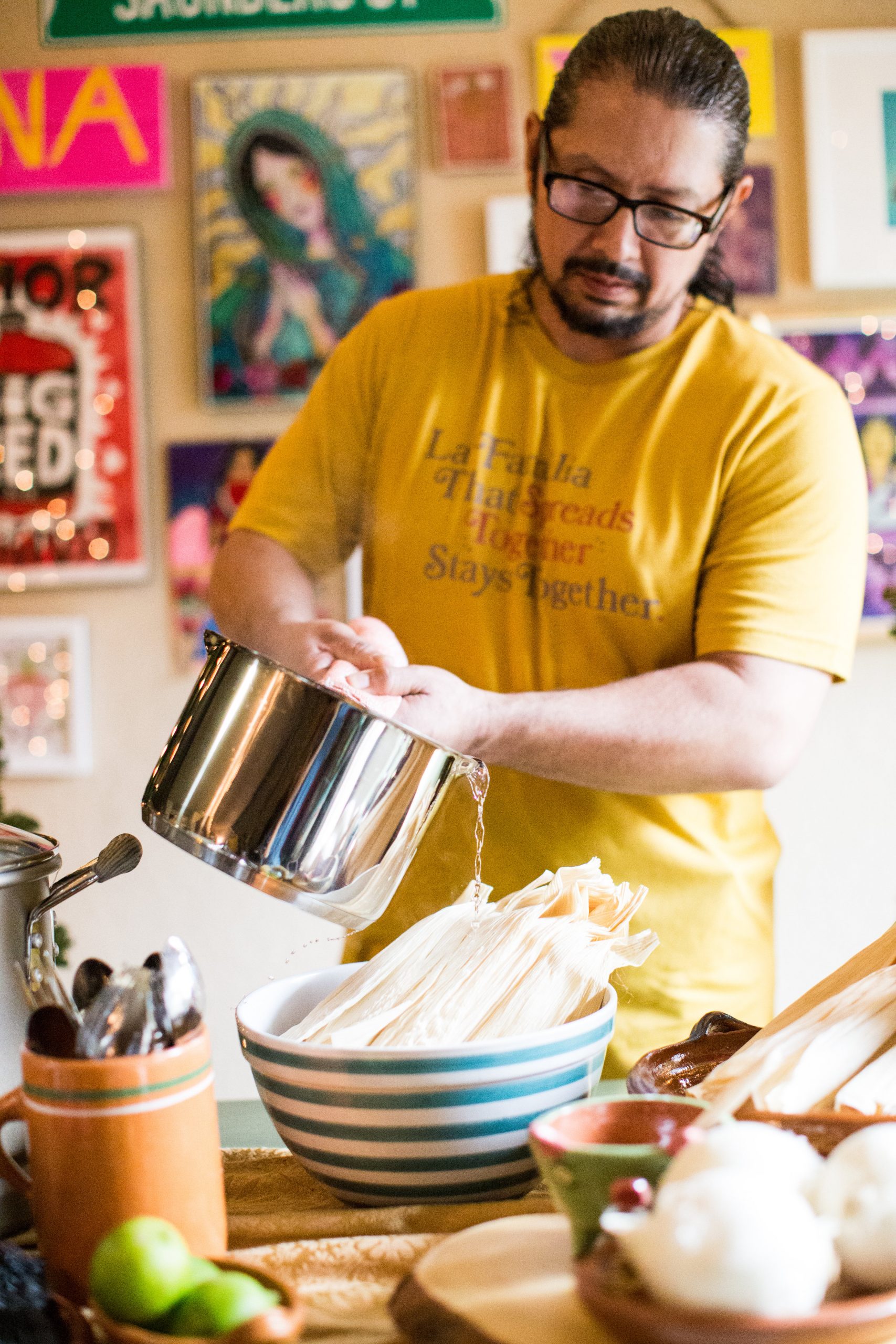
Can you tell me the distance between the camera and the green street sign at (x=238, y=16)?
2.50 meters

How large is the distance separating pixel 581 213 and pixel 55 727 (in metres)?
1.69

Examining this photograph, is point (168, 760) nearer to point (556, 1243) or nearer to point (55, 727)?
point (556, 1243)

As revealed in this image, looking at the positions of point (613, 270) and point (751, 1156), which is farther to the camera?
point (613, 270)

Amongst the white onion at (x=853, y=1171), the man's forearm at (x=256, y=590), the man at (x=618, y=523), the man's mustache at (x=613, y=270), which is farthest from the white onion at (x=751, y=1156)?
the man's mustache at (x=613, y=270)

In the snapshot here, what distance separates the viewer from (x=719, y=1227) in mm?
492

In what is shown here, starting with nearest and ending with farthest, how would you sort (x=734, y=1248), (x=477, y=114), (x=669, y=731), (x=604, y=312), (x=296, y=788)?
(x=734, y=1248), (x=296, y=788), (x=669, y=731), (x=604, y=312), (x=477, y=114)

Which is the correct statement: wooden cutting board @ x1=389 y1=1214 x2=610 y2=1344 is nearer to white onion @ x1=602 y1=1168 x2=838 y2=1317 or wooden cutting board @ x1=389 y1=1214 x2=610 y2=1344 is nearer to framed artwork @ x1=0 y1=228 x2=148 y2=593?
white onion @ x1=602 y1=1168 x2=838 y2=1317

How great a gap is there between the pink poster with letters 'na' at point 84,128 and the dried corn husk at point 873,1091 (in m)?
2.33

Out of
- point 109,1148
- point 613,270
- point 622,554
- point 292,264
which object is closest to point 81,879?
point 109,1148

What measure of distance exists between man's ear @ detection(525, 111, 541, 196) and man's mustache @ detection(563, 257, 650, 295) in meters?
0.15

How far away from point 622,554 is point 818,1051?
74 centimetres

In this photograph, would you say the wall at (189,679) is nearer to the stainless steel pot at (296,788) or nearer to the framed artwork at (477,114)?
the framed artwork at (477,114)

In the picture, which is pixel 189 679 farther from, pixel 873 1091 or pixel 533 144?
pixel 873 1091

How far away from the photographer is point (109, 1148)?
2.03ft
